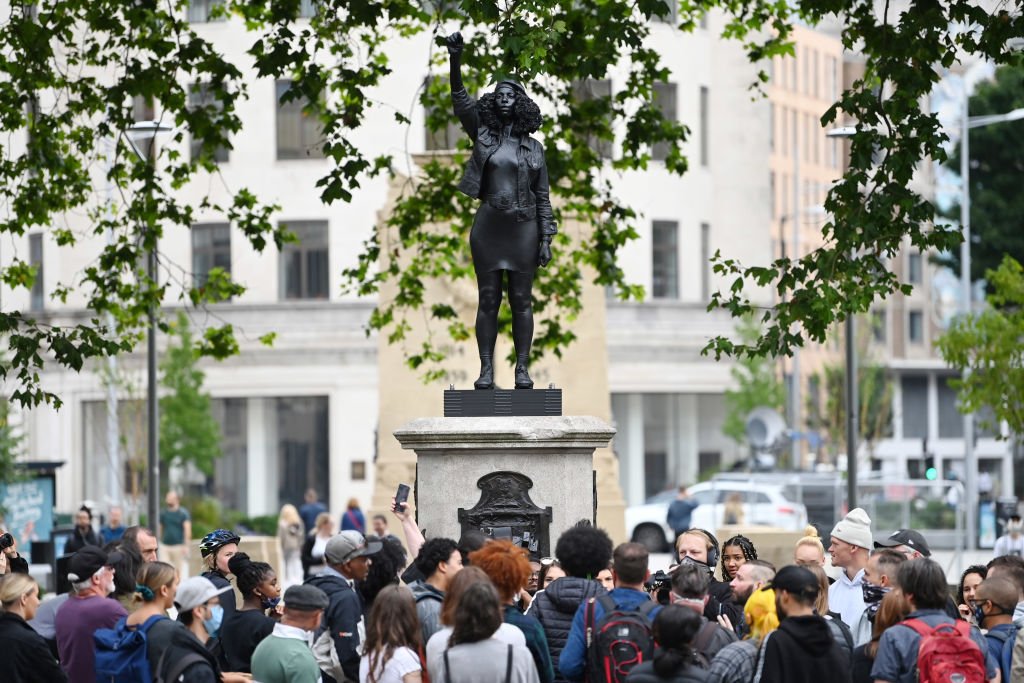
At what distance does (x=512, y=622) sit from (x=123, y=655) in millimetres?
1890

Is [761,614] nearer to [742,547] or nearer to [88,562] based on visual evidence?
[742,547]

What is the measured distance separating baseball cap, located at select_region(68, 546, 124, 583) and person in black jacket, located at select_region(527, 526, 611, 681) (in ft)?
8.75

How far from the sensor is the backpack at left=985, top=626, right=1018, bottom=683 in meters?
11.4

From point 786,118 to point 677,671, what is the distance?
7383 centimetres

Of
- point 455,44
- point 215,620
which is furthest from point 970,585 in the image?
point 455,44

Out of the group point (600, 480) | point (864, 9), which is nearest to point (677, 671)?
point (864, 9)

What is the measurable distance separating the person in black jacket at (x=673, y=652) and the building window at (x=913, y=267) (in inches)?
3201

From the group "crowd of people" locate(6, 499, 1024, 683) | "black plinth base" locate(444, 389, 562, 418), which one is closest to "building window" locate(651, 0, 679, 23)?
"black plinth base" locate(444, 389, 562, 418)

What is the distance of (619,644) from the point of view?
1050 centimetres

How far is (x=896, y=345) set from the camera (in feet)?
290

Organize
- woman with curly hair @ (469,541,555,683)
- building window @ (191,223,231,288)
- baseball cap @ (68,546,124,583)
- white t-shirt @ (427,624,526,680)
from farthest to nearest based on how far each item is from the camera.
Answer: building window @ (191,223,231,288) < baseball cap @ (68,546,124,583) < woman with curly hair @ (469,541,555,683) < white t-shirt @ (427,624,526,680)

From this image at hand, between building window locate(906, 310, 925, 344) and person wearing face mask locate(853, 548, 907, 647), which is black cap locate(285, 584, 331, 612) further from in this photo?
building window locate(906, 310, 925, 344)

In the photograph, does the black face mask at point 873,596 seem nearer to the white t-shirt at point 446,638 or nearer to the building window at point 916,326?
the white t-shirt at point 446,638

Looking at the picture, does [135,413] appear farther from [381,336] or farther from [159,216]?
[159,216]
